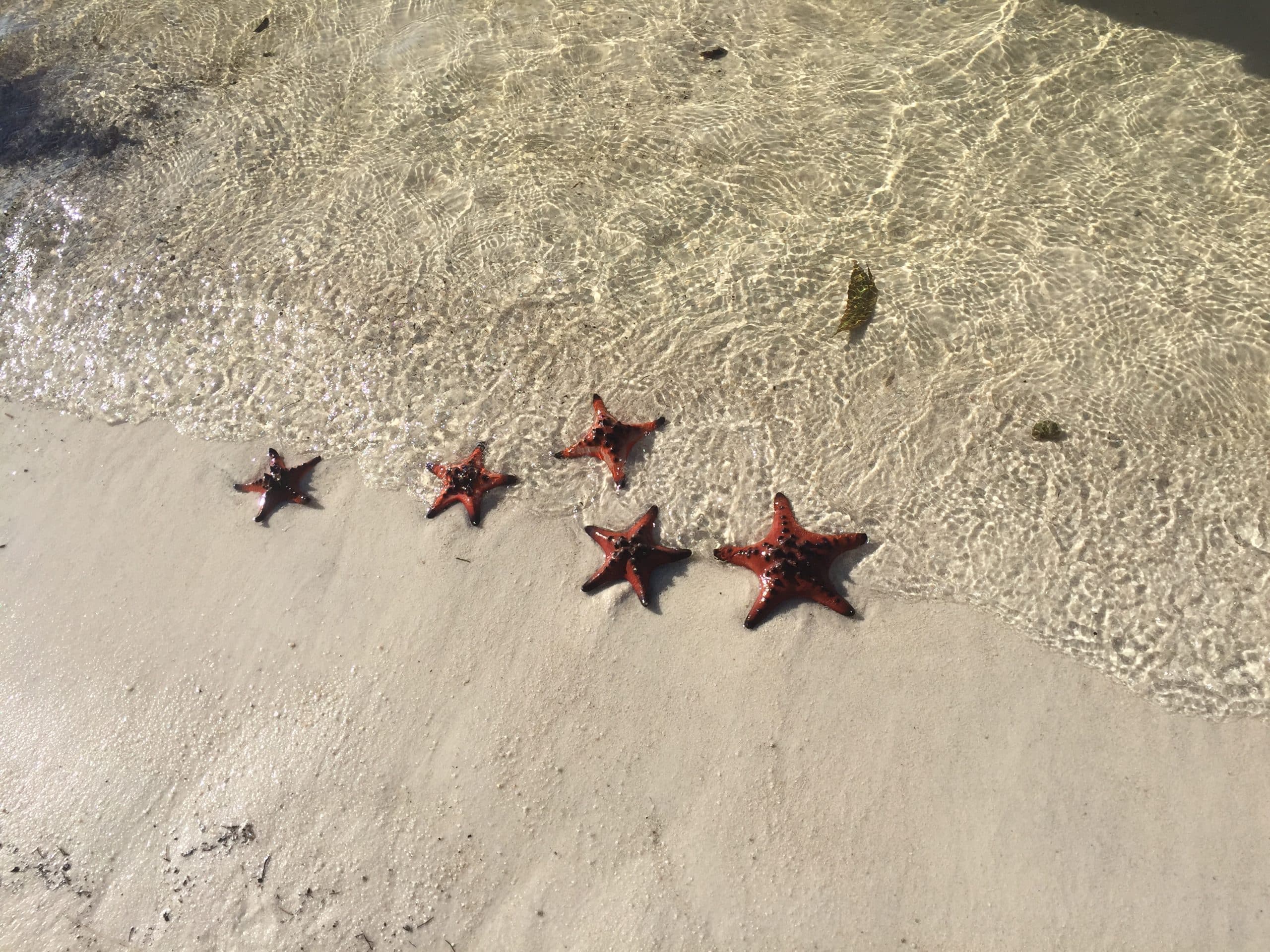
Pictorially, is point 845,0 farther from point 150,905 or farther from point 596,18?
point 150,905

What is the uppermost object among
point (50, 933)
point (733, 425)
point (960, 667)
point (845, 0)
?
point (845, 0)

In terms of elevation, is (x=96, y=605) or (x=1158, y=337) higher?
(x=1158, y=337)

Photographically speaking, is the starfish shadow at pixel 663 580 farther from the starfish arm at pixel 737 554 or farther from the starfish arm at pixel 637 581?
the starfish arm at pixel 737 554

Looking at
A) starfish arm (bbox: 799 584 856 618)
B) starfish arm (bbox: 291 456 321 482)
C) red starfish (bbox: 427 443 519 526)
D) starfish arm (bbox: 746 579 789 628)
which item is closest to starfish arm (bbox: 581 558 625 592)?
starfish arm (bbox: 746 579 789 628)

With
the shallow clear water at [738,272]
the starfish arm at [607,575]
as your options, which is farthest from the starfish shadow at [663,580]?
the shallow clear water at [738,272]

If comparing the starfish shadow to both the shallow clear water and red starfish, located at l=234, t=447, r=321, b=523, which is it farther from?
red starfish, located at l=234, t=447, r=321, b=523

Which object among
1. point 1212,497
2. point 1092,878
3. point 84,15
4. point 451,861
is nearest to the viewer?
point 1092,878

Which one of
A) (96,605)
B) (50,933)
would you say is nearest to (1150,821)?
(50,933)
